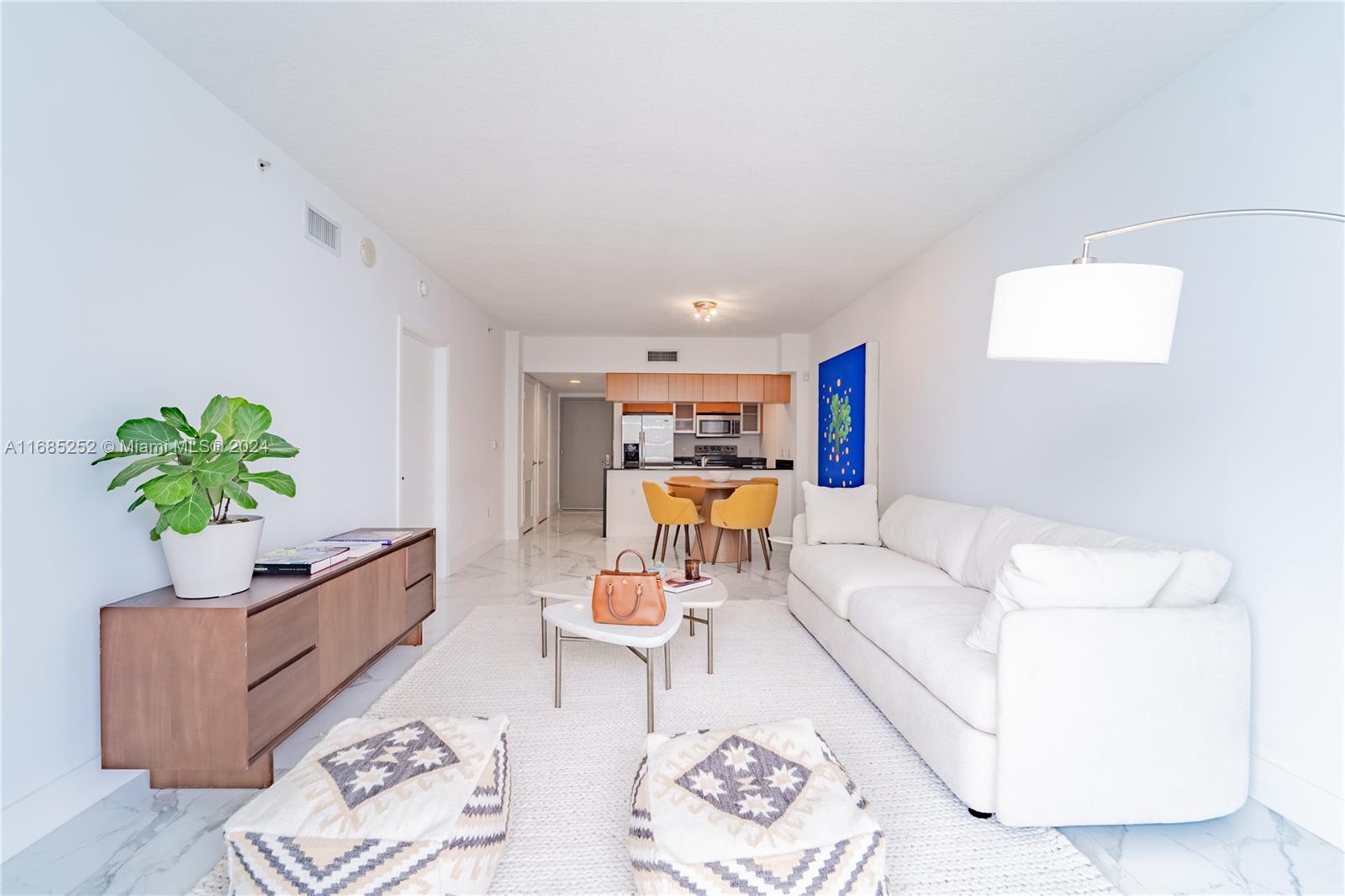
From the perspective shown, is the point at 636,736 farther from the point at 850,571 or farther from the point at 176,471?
the point at 176,471

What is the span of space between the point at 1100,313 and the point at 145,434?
2.76 m

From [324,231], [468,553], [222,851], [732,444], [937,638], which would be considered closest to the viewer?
[222,851]

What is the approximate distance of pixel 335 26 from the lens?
82.4 inches

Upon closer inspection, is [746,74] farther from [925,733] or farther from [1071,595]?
[925,733]

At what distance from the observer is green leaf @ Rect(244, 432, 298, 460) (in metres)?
2.10

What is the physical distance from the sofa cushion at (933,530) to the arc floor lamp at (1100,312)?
179cm

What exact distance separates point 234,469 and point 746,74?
2.24m

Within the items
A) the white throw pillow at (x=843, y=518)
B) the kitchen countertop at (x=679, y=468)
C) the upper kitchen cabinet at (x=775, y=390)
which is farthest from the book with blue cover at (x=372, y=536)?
the upper kitchen cabinet at (x=775, y=390)

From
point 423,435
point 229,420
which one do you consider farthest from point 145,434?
point 423,435

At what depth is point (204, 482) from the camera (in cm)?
191

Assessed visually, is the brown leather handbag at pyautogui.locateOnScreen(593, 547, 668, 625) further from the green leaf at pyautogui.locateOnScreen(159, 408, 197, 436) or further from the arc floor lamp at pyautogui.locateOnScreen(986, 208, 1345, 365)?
the arc floor lamp at pyautogui.locateOnScreen(986, 208, 1345, 365)

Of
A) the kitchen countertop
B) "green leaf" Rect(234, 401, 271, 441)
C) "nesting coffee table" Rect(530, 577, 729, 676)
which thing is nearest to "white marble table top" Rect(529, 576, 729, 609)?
"nesting coffee table" Rect(530, 577, 729, 676)

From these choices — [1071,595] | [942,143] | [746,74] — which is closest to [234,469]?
[746,74]

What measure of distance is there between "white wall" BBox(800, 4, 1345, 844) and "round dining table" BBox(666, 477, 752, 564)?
332cm
